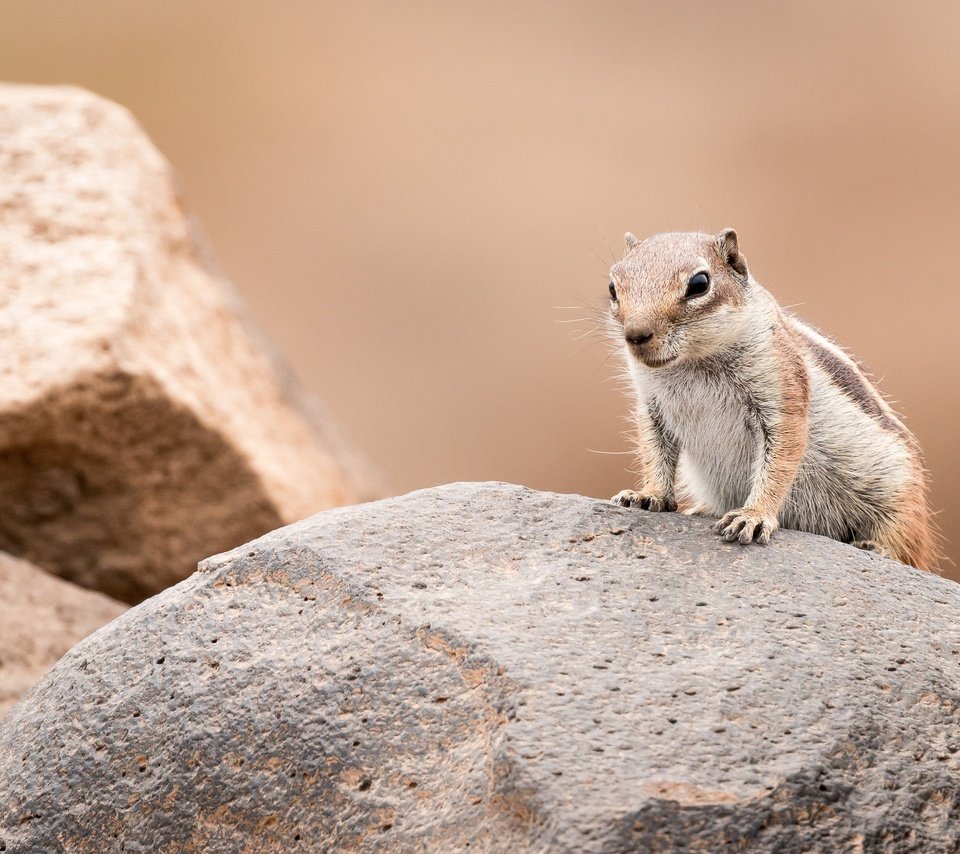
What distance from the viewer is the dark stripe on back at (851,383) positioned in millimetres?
4332

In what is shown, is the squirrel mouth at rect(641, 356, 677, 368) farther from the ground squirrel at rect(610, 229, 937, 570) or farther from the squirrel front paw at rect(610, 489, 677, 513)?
the squirrel front paw at rect(610, 489, 677, 513)

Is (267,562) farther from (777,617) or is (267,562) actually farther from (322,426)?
(322,426)

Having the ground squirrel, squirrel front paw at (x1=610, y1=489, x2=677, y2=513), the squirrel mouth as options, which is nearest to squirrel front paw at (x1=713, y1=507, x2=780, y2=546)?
the ground squirrel

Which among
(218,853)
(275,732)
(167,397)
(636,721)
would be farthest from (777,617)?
(167,397)

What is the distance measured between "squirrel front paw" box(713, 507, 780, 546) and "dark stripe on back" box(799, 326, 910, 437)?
82 cm

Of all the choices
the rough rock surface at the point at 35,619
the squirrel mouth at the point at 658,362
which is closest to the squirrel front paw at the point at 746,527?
the squirrel mouth at the point at 658,362

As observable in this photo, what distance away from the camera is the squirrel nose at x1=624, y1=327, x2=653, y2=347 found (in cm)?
354

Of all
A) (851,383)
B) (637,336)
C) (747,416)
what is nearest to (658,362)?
(637,336)

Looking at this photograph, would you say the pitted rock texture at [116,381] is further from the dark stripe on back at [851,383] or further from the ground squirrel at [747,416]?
the dark stripe on back at [851,383]

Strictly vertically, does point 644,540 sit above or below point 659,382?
below

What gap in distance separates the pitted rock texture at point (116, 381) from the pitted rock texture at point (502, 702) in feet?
7.55

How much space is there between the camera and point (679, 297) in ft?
11.9

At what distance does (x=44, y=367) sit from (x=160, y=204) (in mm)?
1600

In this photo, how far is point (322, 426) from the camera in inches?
305
